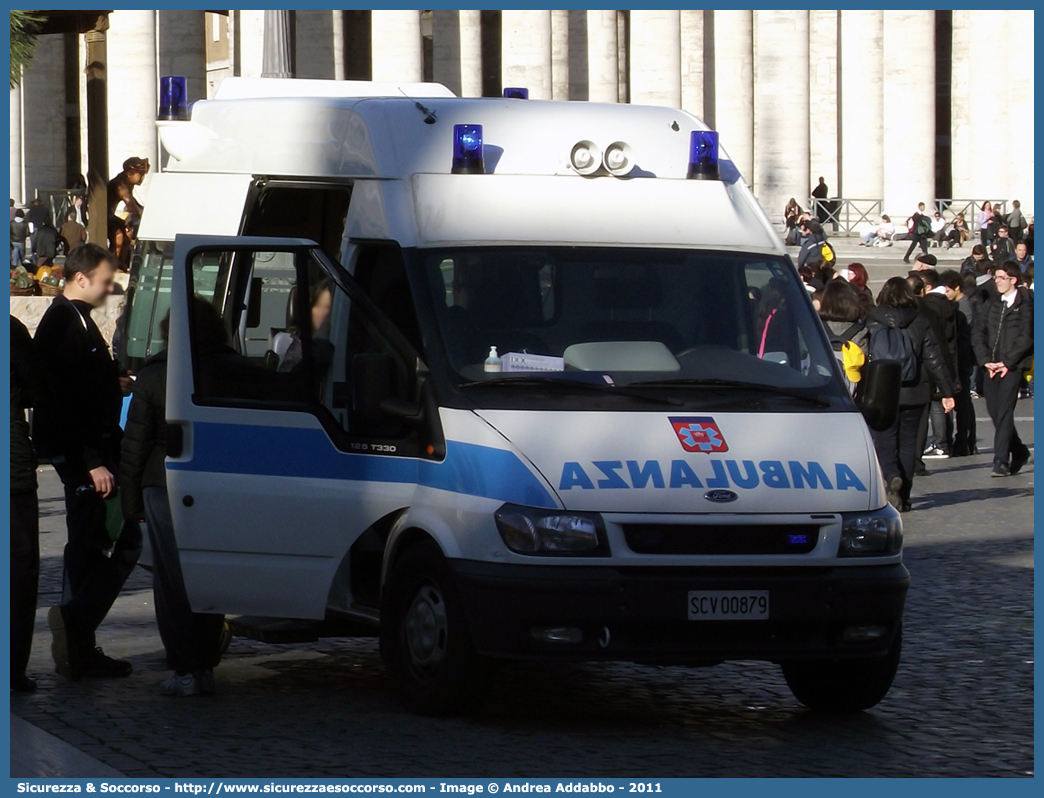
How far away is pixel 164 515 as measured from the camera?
7715 millimetres

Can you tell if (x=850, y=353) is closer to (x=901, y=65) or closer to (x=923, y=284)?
(x=923, y=284)

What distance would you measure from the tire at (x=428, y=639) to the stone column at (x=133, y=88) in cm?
A: 3100

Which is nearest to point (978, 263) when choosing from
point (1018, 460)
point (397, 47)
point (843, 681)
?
point (1018, 460)

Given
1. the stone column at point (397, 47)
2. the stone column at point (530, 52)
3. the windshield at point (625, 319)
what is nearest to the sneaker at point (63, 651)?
the windshield at point (625, 319)

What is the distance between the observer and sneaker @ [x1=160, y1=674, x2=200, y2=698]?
759 centimetres

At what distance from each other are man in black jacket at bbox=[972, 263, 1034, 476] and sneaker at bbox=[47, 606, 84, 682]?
1047cm

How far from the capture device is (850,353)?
44.4ft

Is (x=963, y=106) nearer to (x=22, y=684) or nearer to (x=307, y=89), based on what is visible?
(x=307, y=89)

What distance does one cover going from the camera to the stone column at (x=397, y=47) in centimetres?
4578

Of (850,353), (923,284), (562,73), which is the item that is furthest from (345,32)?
(850,353)

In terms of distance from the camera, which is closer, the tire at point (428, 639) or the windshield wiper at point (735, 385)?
the tire at point (428, 639)

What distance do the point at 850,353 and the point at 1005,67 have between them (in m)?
49.8

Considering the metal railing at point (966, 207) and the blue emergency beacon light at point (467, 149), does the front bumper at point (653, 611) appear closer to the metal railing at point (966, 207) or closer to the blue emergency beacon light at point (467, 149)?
the blue emergency beacon light at point (467, 149)

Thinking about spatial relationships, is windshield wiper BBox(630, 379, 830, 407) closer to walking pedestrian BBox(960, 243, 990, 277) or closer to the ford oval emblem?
the ford oval emblem
